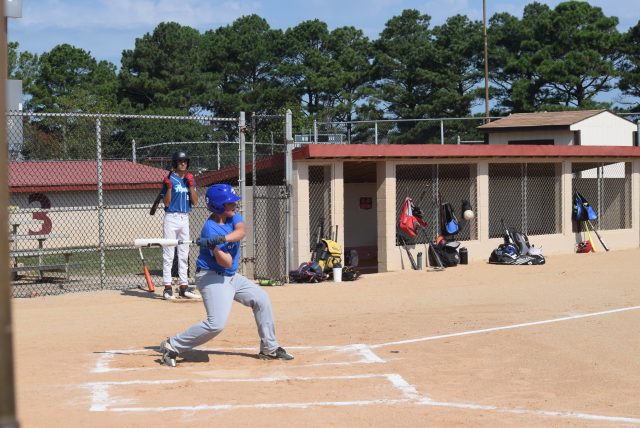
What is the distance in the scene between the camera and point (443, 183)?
71.4 ft

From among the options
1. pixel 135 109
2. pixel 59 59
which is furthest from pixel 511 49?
pixel 59 59

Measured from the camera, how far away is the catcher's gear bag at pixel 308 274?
15492 millimetres

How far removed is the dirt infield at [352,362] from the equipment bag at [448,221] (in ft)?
12.3

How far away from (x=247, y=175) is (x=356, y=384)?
10849mm

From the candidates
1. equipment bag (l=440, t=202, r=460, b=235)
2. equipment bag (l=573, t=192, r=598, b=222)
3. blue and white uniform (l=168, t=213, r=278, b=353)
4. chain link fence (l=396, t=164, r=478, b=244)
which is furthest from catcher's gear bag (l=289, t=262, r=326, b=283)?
A: equipment bag (l=573, t=192, r=598, b=222)

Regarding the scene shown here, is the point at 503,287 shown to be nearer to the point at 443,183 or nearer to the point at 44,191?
the point at 443,183

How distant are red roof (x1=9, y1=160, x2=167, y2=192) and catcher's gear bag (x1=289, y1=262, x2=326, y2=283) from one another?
1259 cm

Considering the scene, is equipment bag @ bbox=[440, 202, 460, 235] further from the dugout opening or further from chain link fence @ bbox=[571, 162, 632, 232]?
chain link fence @ bbox=[571, 162, 632, 232]

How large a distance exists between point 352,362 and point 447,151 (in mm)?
9830

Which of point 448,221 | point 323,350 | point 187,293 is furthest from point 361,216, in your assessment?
point 323,350

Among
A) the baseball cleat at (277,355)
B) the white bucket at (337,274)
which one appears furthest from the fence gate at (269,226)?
the baseball cleat at (277,355)

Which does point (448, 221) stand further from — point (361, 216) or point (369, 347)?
point (369, 347)

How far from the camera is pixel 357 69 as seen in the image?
5525cm

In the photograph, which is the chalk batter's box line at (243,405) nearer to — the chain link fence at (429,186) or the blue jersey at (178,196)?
the blue jersey at (178,196)
